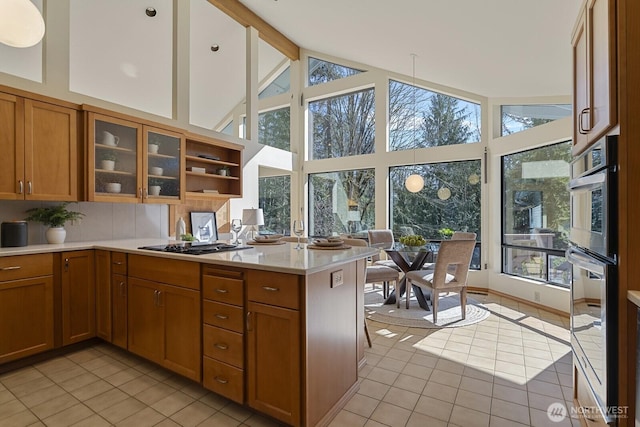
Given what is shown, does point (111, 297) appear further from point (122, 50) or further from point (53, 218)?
point (122, 50)

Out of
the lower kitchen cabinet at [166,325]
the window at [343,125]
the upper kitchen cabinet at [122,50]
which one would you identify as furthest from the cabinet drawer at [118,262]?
the window at [343,125]

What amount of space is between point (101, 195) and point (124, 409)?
2.03 m

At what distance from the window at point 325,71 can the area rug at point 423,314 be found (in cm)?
455

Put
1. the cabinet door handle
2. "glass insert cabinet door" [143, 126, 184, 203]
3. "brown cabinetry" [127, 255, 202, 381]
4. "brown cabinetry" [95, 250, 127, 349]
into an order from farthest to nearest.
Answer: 1. "glass insert cabinet door" [143, 126, 184, 203]
2. "brown cabinetry" [95, 250, 127, 349]
3. "brown cabinetry" [127, 255, 202, 381]
4. the cabinet door handle

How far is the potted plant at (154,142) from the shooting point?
351cm

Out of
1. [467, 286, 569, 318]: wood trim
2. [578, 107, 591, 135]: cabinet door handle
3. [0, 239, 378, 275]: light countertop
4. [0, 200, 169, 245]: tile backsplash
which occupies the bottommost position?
[467, 286, 569, 318]: wood trim

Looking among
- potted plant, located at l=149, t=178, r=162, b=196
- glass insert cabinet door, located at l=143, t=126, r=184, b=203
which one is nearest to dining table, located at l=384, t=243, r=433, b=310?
glass insert cabinet door, located at l=143, t=126, r=184, b=203

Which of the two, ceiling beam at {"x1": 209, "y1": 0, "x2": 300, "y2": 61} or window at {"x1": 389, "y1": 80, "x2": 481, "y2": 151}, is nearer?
ceiling beam at {"x1": 209, "y1": 0, "x2": 300, "y2": 61}

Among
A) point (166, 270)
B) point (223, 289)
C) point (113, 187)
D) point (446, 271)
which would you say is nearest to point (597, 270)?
point (223, 289)

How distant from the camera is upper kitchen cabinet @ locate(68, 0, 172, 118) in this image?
4.18 meters

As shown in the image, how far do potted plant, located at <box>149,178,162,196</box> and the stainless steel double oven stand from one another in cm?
377

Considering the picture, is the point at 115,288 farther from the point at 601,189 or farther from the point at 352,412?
the point at 601,189

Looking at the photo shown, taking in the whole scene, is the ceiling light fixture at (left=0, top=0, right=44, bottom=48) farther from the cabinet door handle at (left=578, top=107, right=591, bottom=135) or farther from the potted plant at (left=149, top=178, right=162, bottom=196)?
the cabinet door handle at (left=578, top=107, right=591, bottom=135)

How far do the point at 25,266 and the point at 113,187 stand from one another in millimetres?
1017
